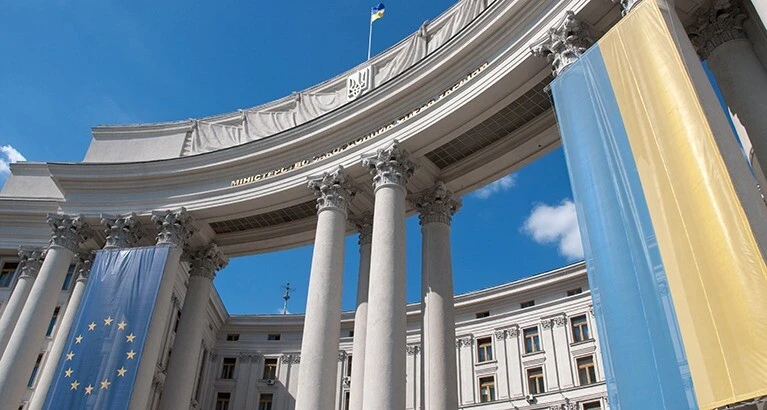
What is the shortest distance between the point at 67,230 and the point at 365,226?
1428cm

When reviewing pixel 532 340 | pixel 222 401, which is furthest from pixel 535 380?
pixel 222 401

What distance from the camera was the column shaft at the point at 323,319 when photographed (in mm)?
19422

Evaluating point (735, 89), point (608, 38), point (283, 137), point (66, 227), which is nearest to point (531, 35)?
point (608, 38)

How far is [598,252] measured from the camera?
14016 mm

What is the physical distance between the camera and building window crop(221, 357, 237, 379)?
55.6 meters

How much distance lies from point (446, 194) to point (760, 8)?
1329 centimetres

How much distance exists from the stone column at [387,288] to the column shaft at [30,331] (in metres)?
15.3

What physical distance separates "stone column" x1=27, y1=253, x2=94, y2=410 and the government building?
0.35ft

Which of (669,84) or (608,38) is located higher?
(608,38)

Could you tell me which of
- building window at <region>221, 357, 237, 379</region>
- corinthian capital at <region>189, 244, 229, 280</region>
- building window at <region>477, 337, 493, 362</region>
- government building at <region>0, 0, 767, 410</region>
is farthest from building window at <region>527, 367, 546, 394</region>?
corinthian capital at <region>189, 244, 229, 280</region>

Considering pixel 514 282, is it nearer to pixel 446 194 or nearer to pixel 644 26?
pixel 446 194

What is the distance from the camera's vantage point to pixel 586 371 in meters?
45.0

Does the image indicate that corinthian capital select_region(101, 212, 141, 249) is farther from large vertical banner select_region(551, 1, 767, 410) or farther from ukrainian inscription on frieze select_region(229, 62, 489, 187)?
large vertical banner select_region(551, 1, 767, 410)

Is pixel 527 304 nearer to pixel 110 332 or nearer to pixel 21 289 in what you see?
pixel 110 332
